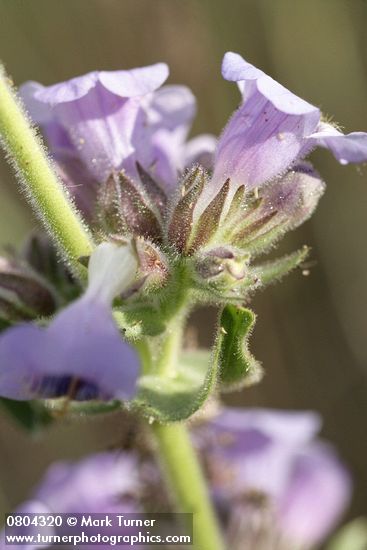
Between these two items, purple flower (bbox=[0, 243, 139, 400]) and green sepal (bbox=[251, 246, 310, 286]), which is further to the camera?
green sepal (bbox=[251, 246, 310, 286])

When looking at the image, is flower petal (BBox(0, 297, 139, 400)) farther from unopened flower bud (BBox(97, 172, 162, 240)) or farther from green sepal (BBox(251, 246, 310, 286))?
green sepal (BBox(251, 246, 310, 286))

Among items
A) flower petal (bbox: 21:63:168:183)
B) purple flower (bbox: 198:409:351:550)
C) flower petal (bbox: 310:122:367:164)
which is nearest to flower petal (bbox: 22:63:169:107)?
flower petal (bbox: 21:63:168:183)

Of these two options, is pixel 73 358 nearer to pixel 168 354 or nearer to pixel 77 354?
pixel 77 354

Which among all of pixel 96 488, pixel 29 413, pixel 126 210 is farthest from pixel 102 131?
pixel 96 488

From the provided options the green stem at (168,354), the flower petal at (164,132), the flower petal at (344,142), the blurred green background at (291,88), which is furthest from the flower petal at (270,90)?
the blurred green background at (291,88)

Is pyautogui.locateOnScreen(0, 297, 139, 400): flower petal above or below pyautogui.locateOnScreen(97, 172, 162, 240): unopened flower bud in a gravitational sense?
above

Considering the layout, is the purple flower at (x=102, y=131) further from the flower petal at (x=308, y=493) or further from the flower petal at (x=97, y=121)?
the flower petal at (x=308, y=493)

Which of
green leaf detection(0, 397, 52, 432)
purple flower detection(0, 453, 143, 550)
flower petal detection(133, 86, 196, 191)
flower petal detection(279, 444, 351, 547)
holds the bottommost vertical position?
flower petal detection(279, 444, 351, 547)
